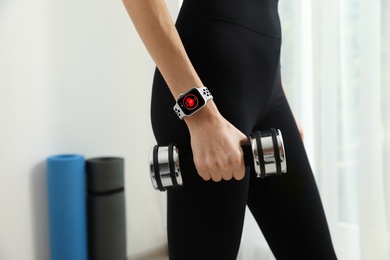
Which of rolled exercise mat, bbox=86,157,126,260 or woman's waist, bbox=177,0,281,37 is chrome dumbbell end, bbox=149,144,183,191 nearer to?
woman's waist, bbox=177,0,281,37

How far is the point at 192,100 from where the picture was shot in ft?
2.51

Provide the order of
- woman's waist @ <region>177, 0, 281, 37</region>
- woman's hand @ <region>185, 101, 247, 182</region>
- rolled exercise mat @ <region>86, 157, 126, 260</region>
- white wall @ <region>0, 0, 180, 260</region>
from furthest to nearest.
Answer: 1. rolled exercise mat @ <region>86, 157, 126, 260</region>
2. white wall @ <region>0, 0, 180, 260</region>
3. woman's waist @ <region>177, 0, 281, 37</region>
4. woman's hand @ <region>185, 101, 247, 182</region>

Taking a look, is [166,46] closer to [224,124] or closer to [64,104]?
[224,124]

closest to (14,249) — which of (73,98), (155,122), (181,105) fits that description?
(73,98)

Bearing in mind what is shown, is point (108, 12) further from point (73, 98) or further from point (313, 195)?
point (313, 195)

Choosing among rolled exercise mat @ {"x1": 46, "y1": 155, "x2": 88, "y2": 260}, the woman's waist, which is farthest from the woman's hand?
rolled exercise mat @ {"x1": 46, "y1": 155, "x2": 88, "y2": 260}

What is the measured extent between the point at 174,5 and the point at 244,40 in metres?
1.80

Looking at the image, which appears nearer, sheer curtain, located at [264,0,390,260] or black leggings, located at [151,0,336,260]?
black leggings, located at [151,0,336,260]

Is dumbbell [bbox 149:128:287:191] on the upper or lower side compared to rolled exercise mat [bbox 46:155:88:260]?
upper

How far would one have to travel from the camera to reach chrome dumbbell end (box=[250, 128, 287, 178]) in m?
0.75

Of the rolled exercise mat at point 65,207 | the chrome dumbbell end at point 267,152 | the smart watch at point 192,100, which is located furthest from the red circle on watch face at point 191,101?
the rolled exercise mat at point 65,207

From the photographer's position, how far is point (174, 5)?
2.60m

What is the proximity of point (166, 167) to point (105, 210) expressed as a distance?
1519 millimetres

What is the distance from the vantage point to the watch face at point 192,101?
2.51 ft
